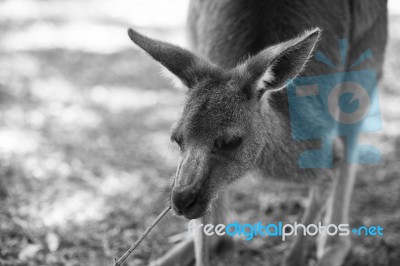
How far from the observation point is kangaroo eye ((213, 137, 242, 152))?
267cm

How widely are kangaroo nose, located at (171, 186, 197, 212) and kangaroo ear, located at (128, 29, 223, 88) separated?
801 mm

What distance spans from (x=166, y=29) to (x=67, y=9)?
98.4 inches

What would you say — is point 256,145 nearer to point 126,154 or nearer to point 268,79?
point 268,79

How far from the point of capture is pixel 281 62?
271 centimetres

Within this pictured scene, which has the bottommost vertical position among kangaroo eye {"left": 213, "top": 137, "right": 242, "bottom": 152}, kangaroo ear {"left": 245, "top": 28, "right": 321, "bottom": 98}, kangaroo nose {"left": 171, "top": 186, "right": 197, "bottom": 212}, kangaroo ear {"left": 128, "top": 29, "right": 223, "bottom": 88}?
kangaroo nose {"left": 171, "top": 186, "right": 197, "bottom": 212}

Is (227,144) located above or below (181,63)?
below

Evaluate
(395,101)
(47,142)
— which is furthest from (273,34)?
(395,101)

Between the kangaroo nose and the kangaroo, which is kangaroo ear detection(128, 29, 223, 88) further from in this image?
the kangaroo nose

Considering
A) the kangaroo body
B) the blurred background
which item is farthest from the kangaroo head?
the blurred background

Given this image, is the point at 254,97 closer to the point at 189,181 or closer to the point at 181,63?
the point at 181,63

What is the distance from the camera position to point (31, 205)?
4105mm

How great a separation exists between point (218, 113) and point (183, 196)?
0.56 meters

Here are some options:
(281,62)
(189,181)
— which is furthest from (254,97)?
(189,181)

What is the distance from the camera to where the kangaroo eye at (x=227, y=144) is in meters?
2.67
